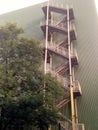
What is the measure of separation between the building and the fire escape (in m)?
0.56

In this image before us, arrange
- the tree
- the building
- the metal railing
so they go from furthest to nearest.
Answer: the building → the metal railing → the tree

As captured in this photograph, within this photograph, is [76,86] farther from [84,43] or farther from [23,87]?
[84,43]

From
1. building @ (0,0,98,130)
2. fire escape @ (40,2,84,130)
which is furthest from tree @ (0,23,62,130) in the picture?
building @ (0,0,98,130)

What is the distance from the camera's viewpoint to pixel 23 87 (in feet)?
45.5

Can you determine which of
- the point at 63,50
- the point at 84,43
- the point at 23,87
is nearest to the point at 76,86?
the point at 63,50

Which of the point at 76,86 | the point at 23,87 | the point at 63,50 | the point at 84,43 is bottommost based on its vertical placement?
the point at 23,87

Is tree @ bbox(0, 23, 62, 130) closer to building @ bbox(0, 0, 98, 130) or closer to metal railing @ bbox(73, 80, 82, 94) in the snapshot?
metal railing @ bbox(73, 80, 82, 94)

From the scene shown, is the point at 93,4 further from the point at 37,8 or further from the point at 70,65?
the point at 70,65

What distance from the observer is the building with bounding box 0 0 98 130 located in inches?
667

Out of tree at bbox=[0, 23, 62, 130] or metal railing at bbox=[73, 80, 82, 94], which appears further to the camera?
metal railing at bbox=[73, 80, 82, 94]

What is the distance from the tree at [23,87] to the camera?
1237 centimetres

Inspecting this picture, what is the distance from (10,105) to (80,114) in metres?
6.15

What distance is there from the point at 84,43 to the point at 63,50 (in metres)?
2.02

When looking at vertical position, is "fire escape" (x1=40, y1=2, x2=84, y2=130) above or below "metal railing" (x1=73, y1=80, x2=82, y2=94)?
above
